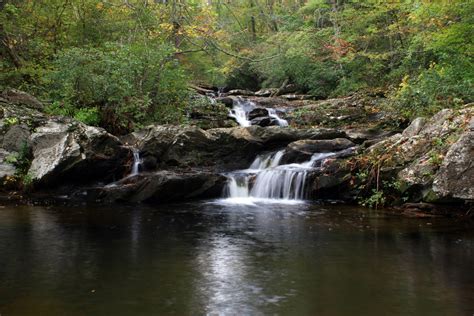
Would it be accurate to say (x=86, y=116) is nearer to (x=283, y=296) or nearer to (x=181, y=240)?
(x=181, y=240)

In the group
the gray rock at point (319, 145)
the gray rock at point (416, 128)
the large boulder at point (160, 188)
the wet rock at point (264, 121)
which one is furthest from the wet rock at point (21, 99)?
the gray rock at point (416, 128)

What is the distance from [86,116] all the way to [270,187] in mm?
6252

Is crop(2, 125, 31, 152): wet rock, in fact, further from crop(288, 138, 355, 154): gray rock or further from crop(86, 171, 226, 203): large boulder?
crop(288, 138, 355, 154): gray rock

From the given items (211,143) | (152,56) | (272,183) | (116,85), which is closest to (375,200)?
(272,183)

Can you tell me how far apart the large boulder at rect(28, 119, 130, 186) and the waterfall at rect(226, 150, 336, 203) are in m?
3.37

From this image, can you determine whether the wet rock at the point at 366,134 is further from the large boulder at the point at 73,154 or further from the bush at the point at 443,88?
the large boulder at the point at 73,154

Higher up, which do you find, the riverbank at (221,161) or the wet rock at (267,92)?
the wet rock at (267,92)

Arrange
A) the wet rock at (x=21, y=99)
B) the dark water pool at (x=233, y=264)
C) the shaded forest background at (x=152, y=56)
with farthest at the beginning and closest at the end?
1. the wet rock at (x=21, y=99)
2. the shaded forest background at (x=152, y=56)
3. the dark water pool at (x=233, y=264)

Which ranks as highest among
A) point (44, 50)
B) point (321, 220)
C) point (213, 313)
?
point (44, 50)

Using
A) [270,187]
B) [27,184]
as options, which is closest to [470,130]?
[270,187]

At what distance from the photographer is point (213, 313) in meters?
4.76

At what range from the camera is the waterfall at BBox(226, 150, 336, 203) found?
12.6 metres

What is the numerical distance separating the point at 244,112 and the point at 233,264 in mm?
15036

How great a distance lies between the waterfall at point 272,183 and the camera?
12.6 metres
